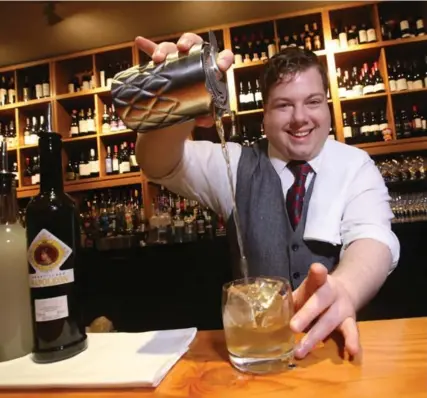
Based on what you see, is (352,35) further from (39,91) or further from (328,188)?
(39,91)

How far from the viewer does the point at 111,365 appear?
21.5 inches

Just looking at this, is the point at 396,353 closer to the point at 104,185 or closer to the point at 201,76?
the point at 201,76

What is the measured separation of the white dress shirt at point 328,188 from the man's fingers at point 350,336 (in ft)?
1.43

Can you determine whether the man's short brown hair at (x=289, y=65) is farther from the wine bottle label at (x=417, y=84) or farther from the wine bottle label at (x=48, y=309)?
the wine bottle label at (x=417, y=84)

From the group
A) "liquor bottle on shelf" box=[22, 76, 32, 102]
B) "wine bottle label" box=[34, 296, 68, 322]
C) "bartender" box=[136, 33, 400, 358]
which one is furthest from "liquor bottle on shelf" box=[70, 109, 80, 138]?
"wine bottle label" box=[34, 296, 68, 322]

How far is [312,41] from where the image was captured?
292 centimetres

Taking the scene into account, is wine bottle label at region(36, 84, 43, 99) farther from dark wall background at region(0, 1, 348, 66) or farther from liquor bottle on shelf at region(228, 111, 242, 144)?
liquor bottle on shelf at region(228, 111, 242, 144)

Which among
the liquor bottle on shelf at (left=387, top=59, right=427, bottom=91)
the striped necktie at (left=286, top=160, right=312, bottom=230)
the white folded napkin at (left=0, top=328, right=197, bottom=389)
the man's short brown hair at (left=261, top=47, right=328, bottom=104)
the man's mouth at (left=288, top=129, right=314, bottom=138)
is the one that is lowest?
the white folded napkin at (left=0, top=328, right=197, bottom=389)

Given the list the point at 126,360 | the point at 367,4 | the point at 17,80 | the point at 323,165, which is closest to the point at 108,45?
the point at 17,80

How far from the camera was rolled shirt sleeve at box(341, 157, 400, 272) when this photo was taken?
96 cm

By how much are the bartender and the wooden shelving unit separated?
1.57 metres

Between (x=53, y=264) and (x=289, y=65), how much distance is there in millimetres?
922

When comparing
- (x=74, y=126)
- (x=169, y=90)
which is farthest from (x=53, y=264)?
(x=74, y=126)

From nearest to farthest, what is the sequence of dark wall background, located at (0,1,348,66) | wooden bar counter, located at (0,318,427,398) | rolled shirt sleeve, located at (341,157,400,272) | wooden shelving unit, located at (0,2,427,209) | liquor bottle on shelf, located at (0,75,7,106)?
wooden bar counter, located at (0,318,427,398), rolled shirt sleeve, located at (341,157,400,272), dark wall background, located at (0,1,348,66), wooden shelving unit, located at (0,2,427,209), liquor bottle on shelf, located at (0,75,7,106)
